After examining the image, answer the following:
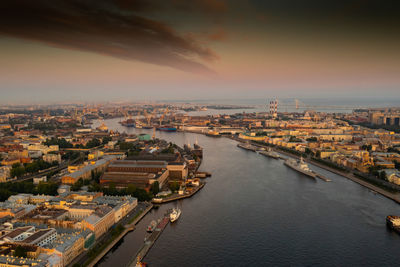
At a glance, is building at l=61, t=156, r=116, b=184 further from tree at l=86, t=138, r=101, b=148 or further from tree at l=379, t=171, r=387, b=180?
tree at l=379, t=171, r=387, b=180

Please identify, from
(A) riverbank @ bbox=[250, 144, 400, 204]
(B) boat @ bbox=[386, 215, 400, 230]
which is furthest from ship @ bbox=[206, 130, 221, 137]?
(B) boat @ bbox=[386, 215, 400, 230]

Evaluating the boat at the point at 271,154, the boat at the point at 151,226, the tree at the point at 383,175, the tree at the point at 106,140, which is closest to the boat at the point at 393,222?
the tree at the point at 383,175

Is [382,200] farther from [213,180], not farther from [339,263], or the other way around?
[213,180]

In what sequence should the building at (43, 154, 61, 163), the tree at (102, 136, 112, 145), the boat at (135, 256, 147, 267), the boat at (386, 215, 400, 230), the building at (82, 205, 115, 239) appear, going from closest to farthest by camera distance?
the boat at (135, 256, 147, 267), the building at (82, 205, 115, 239), the boat at (386, 215, 400, 230), the building at (43, 154, 61, 163), the tree at (102, 136, 112, 145)

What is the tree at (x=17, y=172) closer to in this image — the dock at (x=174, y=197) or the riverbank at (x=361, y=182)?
the dock at (x=174, y=197)

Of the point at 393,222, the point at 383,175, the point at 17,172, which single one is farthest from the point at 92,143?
the point at 393,222

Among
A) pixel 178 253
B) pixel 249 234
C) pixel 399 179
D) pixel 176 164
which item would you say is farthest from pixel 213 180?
pixel 399 179

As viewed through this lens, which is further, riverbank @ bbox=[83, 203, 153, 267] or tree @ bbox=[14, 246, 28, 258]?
riverbank @ bbox=[83, 203, 153, 267]
